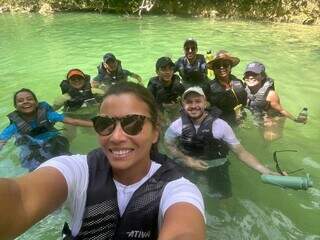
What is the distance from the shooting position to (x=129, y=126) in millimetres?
2258

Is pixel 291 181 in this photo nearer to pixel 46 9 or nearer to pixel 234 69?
pixel 234 69

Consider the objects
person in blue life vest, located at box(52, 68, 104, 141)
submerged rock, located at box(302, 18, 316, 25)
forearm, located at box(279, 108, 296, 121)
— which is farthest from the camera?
submerged rock, located at box(302, 18, 316, 25)

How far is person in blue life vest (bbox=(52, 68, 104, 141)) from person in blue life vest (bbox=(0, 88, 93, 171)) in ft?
3.67

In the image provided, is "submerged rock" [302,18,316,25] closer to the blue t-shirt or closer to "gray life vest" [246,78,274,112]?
Result: "gray life vest" [246,78,274,112]

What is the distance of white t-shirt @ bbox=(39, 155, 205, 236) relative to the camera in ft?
6.83

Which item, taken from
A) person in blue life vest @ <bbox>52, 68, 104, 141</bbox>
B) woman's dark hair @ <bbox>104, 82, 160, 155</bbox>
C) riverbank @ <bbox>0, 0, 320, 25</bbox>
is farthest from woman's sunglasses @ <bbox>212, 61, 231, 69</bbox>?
riverbank @ <bbox>0, 0, 320, 25</bbox>

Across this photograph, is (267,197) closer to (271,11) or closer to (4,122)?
(4,122)

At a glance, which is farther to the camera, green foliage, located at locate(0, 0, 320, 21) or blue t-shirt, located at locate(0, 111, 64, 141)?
green foliage, located at locate(0, 0, 320, 21)

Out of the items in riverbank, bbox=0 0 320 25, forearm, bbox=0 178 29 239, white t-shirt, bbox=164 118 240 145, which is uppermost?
forearm, bbox=0 178 29 239

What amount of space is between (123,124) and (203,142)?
3029mm

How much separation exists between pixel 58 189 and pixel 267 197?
3.98 m

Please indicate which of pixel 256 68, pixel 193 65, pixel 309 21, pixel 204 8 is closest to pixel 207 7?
pixel 204 8

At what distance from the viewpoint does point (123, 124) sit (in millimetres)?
2250

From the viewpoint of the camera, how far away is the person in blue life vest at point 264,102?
22.1ft
